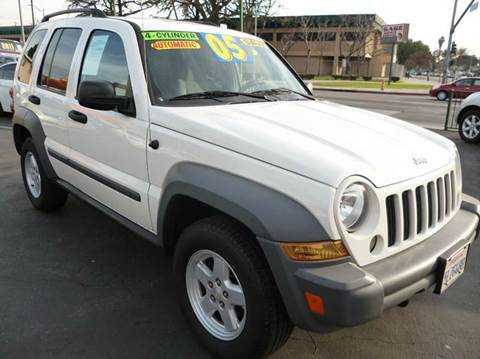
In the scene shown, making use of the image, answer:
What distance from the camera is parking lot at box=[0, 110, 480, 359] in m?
2.64

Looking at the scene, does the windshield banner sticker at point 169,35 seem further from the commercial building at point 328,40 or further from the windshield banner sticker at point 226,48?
the commercial building at point 328,40

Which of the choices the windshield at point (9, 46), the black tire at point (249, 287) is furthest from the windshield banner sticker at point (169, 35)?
the windshield at point (9, 46)

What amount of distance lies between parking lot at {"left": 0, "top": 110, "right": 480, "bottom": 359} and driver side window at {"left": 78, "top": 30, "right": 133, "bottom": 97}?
4.78 feet

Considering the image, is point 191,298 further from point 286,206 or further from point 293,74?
point 293,74

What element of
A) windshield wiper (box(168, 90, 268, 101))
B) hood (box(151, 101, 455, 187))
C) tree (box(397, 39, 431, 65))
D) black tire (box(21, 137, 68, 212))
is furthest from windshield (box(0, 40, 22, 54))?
tree (box(397, 39, 431, 65))

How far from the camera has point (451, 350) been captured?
8.77 feet

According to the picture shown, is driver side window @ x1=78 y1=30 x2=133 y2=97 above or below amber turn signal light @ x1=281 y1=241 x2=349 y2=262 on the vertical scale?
above

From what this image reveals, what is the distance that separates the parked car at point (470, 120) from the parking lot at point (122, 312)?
5.69 meters

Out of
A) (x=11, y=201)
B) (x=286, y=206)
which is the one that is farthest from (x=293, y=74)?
(x=11, y=201)

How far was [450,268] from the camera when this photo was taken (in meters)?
2.34

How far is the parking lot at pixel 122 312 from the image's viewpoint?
264 centimetres

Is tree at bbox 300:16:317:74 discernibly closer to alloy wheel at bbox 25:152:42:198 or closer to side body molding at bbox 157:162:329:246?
alloy wheel at bbox 25:152:42:198

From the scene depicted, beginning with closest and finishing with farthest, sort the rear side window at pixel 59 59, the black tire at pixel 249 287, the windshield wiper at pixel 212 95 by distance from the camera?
the black tire at pixel 249 287
the windshield wiper at pixel 212 95
the rear side window at pixel 59 59

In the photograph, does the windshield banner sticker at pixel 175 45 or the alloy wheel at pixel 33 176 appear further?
the alloy wheel at pixel 33 176
